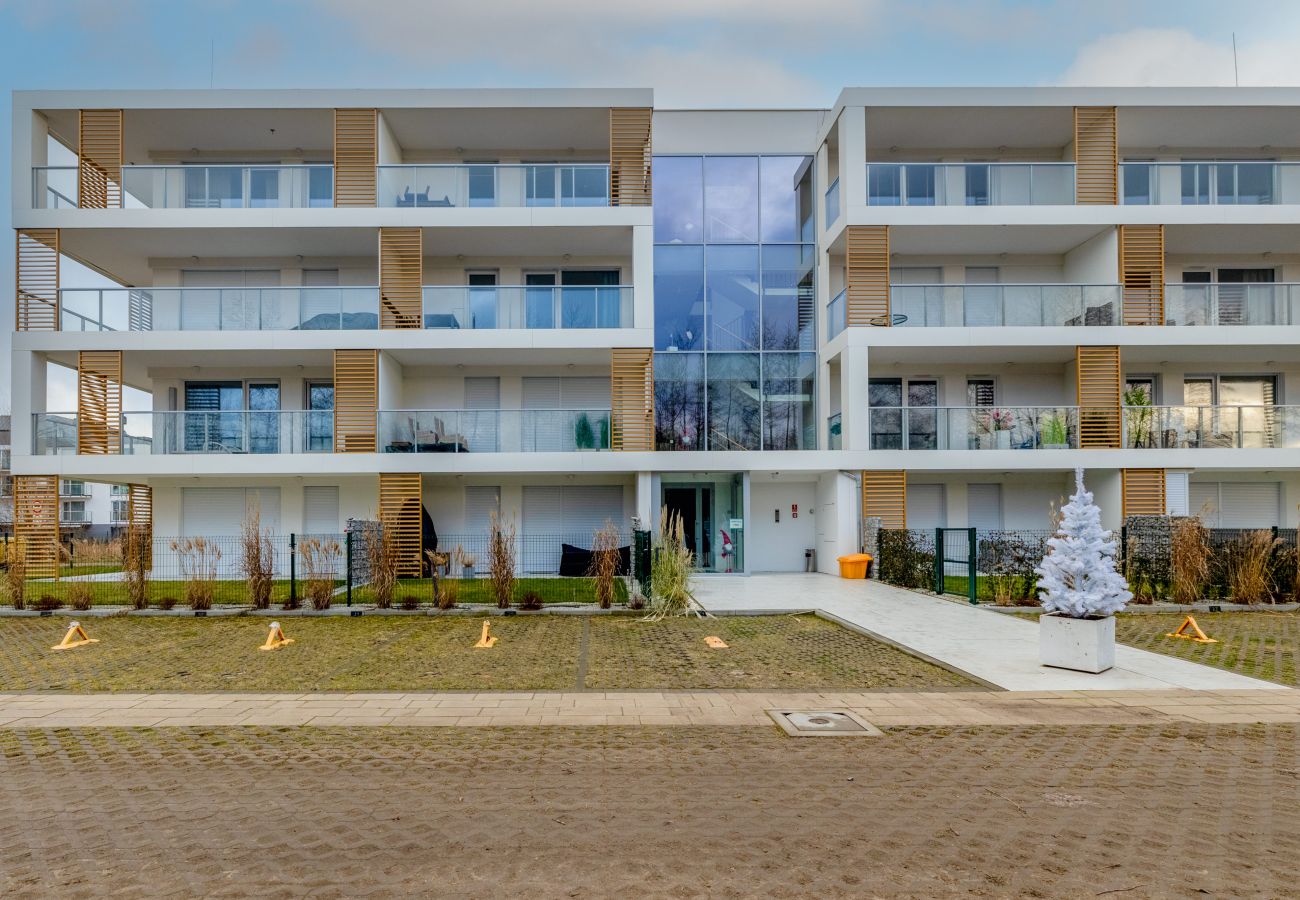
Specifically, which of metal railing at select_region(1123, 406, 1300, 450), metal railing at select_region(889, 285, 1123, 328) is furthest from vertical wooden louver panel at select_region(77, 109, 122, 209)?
metal railing at select_region(1123, 406, 1300, 450)

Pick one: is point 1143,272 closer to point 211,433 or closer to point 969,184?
point 969,184

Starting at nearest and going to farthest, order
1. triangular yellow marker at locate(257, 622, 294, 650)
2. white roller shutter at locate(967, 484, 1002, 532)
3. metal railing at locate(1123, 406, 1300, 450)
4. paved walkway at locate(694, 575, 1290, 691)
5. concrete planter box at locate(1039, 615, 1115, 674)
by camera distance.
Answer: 1. paved walkway at locate(694, 575, 1290, 691)
2. concrete planter box at locate(1039, 615, 1115, 674)
3. triangular yellow marker at locate(257, 622, 294, 650)
4. metal railing at locate(1123, 406, 1300, 450)
5. white roller shutter at locate(967, 484, 1002, 532)

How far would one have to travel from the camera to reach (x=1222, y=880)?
13.1 feet

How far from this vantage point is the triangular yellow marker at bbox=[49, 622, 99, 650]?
1123cm

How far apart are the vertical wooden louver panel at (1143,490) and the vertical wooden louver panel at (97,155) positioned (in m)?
28.3

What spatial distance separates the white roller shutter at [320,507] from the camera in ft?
72.5

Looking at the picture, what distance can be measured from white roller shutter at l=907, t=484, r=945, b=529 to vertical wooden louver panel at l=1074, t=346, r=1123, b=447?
4.02m

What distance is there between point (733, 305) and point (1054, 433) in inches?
377

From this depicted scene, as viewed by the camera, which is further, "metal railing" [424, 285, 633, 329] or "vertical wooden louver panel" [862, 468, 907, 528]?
"metal railing" [424, 285, 633, 329]

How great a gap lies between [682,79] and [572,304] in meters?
18.2

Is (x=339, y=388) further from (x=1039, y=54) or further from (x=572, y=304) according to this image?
(x=1039, y=54)

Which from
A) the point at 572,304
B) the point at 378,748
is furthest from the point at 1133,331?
the point at 378,748

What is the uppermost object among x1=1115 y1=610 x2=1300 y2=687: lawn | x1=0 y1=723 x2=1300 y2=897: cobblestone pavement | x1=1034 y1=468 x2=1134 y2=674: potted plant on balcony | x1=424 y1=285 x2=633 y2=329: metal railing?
x1=424 y1=285 x2=633 y2=329: metal railing

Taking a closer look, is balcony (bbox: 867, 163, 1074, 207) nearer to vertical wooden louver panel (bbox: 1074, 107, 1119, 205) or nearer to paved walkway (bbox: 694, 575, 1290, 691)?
vertical wooden louver panel (bbox: 1074, 107, 1119, 205)
